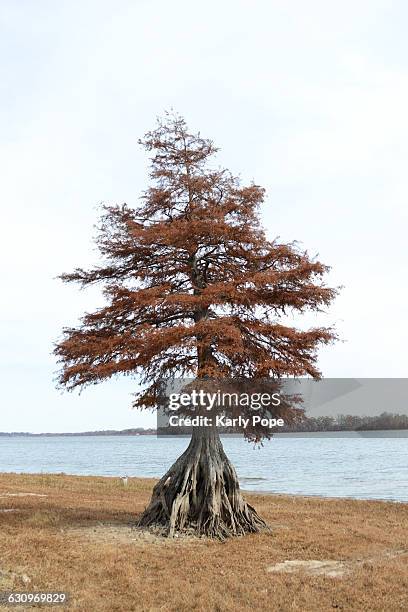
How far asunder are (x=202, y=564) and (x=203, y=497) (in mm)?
4020

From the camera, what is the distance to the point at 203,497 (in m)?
18.4

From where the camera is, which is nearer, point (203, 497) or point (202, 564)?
point (202, 564)

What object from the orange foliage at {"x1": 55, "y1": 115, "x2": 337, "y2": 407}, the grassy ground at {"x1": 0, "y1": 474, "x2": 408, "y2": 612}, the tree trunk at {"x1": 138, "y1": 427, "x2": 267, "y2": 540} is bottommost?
the grassy ground at {"x1": 0, "y1": 474, "x2": 408, "y2": 612}

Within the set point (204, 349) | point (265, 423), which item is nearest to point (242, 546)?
point (265, 423)

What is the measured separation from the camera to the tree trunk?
58.8 feet

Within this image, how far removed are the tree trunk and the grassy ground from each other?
754 millimetres

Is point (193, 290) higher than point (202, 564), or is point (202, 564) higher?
point (193, 290)

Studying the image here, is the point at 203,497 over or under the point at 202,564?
over

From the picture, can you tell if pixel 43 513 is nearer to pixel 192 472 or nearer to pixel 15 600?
pixel 192 472

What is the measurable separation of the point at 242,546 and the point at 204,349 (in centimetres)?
536

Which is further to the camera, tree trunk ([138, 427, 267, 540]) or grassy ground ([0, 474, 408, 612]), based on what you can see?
tree trunk ([138, 427, 267, 540])

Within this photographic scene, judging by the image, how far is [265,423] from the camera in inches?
757

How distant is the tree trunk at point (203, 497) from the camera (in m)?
17.9

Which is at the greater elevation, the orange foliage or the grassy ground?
the orange foliage
